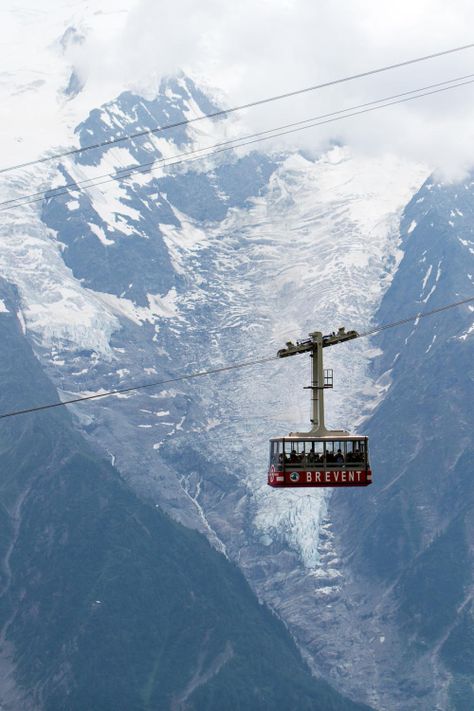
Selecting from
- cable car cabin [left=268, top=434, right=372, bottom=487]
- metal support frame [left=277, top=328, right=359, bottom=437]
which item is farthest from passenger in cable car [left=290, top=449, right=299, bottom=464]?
metal support frame [left=277, top=328, right=359, bottom=437]

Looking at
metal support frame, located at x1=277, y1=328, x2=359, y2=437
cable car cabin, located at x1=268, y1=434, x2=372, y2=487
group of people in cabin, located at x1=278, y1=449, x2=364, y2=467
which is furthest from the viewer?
group of people in cabin, located at x1=278, y1=449, x2=364, y2=467

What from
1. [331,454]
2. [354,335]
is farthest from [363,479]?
[354,335]

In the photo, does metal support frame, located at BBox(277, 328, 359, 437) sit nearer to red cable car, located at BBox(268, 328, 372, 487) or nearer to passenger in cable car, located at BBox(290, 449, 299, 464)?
red cable car, located at BBox(268, 328, 372, 487)

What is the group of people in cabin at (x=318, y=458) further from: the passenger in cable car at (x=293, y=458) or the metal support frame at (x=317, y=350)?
the metal support frame at (x=317, y=350)

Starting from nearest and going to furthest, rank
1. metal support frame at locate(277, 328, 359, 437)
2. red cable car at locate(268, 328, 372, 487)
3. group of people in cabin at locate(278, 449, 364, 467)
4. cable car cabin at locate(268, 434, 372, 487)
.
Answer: metal support frame at locate(277, 328, 359, 437) < red cable car at locate(268, 328, 372, 487) < cable car cabin at locate(268, 434, 372, 487) < group of people in cabin at locate(278, 449, 364, 467)

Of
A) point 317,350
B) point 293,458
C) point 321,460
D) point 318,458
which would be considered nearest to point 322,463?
point 321,460

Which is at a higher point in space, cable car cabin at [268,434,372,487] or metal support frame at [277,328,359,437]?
metal support frame at [277,328,359,437]

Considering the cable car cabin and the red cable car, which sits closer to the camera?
the red cable car

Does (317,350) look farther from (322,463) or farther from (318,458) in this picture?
(322,463)
